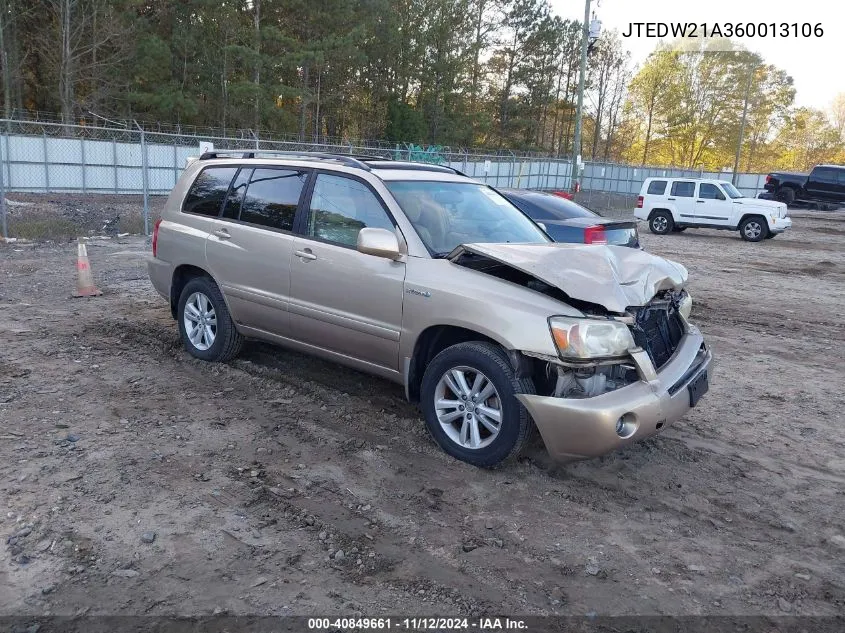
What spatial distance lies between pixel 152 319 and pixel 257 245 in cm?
278

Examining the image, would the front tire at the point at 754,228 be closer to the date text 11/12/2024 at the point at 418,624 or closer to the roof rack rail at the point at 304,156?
the roof rack rail at the point at 304,156

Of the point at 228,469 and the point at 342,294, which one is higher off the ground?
the point at 342,294

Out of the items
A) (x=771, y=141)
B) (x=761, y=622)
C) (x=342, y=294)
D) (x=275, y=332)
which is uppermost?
(x=771, y=141)

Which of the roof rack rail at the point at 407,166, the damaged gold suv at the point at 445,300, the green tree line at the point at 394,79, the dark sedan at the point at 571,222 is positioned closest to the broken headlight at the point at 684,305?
the damaged gold suv at the point at 445,300

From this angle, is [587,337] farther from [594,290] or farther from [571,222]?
[571,222]

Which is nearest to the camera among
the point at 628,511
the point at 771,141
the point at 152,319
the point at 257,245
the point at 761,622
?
the point at 761,622

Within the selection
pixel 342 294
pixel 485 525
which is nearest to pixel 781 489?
pixel 485 525

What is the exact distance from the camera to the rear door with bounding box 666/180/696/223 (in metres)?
21.0

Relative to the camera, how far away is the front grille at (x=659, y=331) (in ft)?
14.2

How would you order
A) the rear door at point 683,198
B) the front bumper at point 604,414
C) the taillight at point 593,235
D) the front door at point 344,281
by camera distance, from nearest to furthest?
the front bumper at point 604,414 → the front door at point 344,281 → the taillight at point 593,235 → the rear door at point 683,198

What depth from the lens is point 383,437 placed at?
15.8 feet

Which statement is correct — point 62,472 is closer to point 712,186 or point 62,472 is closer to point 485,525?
point 485,525

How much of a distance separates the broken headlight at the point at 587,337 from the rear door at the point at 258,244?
232 centimetres

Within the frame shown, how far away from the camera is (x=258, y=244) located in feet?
18.1
